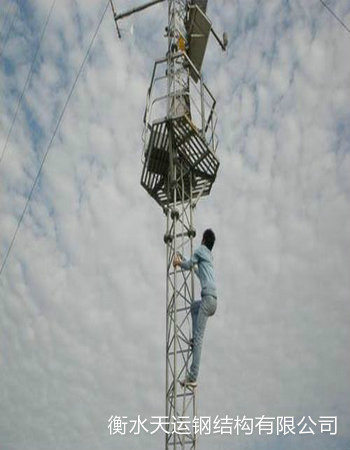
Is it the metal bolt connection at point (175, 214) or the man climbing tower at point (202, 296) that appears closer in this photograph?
the man climbing tower at point (202, 296)

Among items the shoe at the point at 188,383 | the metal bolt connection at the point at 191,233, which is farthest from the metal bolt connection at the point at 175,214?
the shoe at the point at 188,383

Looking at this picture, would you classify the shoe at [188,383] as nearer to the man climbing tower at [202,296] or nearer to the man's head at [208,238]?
the man climbing tower at [202,296]

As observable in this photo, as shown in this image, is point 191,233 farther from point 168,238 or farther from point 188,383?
point 188,383

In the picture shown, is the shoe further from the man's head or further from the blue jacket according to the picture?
the man's head

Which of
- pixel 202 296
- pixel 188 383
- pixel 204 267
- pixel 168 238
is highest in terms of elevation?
pixel 168 238

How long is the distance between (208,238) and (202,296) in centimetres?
100

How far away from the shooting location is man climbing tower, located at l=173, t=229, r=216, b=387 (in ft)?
28.5

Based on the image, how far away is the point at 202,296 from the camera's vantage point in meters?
8.77

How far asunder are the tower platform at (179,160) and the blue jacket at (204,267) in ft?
6.23

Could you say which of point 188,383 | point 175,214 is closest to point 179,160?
point 175,214

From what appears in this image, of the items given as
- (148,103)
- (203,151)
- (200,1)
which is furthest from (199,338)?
(200,1)

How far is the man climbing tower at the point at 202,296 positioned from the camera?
868cm

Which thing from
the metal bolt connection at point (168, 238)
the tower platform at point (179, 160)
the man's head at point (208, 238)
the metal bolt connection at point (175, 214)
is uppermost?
the tower platform at point (179, 160)

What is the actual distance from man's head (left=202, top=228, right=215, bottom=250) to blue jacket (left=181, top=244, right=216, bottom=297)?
3.7 inches
